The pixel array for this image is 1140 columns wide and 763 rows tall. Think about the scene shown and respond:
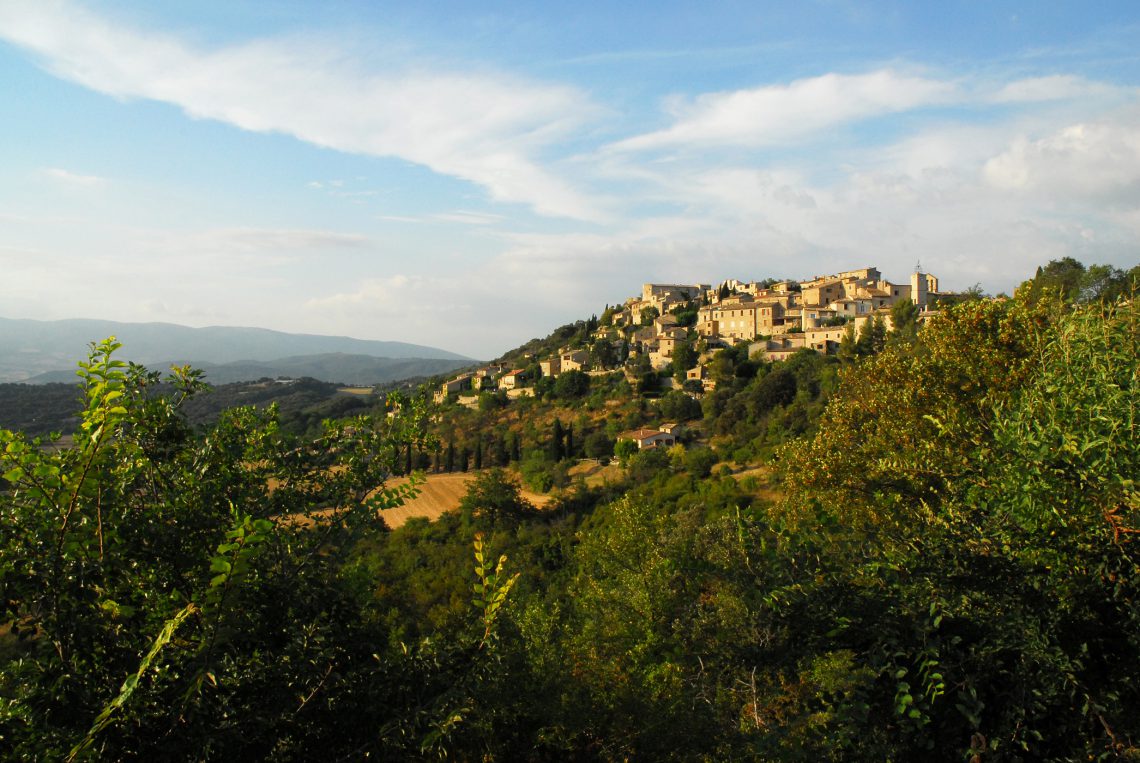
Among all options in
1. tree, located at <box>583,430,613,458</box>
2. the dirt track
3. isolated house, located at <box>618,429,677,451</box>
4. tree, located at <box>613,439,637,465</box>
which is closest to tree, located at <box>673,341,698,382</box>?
isolated house, located at <box>618,429,677,451</box>

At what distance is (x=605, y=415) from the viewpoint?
189 ft

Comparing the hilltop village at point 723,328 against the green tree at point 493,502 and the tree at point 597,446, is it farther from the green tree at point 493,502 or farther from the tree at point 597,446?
the green tree at point 493,502

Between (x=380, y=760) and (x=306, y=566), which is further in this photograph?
(x=306, y=566)

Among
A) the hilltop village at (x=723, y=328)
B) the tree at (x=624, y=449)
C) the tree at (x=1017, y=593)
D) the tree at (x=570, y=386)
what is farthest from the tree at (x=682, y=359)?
the tree at (x=1017, y=593)

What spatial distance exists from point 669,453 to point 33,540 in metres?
42.1

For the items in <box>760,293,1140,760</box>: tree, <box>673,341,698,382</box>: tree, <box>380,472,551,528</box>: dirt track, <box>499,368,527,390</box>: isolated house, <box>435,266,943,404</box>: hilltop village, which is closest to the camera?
<box>760,293,1140,760</box>: tree

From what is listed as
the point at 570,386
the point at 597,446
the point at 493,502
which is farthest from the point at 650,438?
the point at 570,386

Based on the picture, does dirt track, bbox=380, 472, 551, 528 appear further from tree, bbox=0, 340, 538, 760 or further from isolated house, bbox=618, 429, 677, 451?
tree, bbox=0, 340, 538, 760

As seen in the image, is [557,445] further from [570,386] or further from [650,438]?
[570,386]

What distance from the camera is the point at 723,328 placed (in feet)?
234

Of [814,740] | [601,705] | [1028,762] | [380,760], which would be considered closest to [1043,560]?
[1028,762]

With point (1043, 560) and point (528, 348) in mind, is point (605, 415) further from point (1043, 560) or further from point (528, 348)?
point (1043, 560)

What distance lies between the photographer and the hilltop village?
2295 inches

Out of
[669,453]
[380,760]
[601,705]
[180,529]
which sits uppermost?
[180,529]
